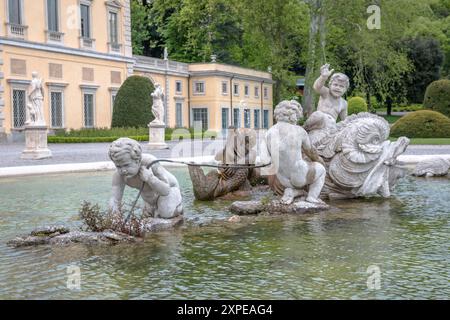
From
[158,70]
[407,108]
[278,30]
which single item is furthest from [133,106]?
[407,108]

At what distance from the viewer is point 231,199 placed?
8.91m

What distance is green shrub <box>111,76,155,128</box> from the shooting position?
1296 inches

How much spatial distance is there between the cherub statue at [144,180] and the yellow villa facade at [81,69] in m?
24.3

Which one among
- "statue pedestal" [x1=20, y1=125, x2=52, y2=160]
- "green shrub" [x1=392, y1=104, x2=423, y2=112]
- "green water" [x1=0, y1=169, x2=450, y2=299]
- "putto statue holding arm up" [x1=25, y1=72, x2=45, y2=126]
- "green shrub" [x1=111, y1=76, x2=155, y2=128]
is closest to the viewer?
"green water" [x1=0, y1=169, x2=450, y2=299]

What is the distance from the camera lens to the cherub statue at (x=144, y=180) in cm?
581

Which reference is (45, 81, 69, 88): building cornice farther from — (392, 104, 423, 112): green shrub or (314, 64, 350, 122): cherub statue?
(392, 104, 423, 112): green shrub

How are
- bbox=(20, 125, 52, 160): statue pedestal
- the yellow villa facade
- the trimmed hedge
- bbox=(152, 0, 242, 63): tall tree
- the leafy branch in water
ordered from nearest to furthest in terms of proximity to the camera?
the leafy branch in water, bbox=(20, 125, 52, 160): statue pedestal, the trimmed hedge, the yellow villa facade, bbox=(152, 0, 242, 63): tall tree

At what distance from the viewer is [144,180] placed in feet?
19.8

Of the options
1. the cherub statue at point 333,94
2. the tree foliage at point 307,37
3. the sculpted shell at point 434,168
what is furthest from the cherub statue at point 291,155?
the tree foliage at point 307,37

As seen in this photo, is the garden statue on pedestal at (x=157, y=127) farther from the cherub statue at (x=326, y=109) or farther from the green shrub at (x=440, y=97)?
the cherub statue at (x=326, y=109)

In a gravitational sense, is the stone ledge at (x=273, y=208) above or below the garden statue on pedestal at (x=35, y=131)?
below

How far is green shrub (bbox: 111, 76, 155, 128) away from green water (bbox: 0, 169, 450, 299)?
2546 centimetres

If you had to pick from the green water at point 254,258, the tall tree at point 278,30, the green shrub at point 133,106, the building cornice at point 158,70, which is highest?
the tall tree at point 278,30

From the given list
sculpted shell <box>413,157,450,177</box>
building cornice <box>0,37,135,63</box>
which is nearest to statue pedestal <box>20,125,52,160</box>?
building cornice <box>0,37,135,63</box>
